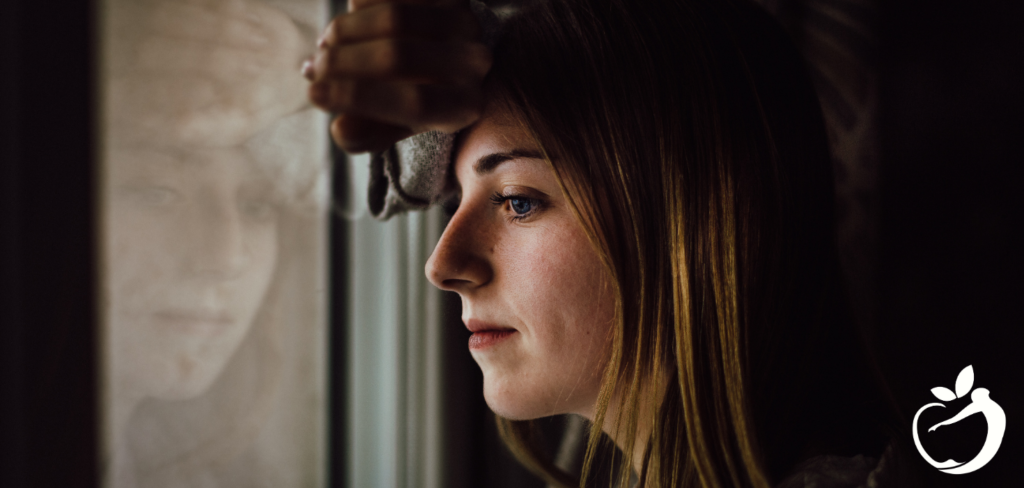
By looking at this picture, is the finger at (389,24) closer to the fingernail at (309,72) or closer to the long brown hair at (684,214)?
the fingernail at (309,72)

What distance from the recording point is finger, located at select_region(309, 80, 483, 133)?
13.8 inches

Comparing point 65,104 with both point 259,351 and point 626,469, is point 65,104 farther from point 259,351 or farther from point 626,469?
point 626,469

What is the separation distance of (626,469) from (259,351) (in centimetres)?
43

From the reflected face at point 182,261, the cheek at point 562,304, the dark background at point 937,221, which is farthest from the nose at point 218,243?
the cheek at point 562,304

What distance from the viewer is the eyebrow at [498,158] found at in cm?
58

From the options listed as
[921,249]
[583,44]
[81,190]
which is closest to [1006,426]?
[921,249]

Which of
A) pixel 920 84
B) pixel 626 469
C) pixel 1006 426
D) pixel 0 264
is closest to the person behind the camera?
pixel 0 264

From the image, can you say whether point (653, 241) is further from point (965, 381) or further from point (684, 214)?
point (965, 381)

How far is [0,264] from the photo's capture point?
1.24 feet

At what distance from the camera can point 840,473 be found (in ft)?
1.63

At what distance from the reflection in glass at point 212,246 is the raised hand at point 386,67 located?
0.70 feet

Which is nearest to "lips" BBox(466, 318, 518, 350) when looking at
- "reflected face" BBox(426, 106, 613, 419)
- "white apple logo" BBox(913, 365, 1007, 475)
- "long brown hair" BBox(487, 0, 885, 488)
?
"reflected face" BBox(426, 106, 613, 419)

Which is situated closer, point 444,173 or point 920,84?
point 444,173

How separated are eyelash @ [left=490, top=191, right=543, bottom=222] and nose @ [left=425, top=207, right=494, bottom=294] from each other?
0.10 feet
